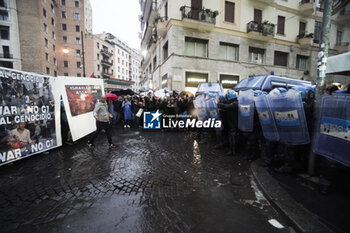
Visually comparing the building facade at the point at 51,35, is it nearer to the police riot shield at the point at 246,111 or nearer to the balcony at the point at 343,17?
the police riot shield at the point at 246,111

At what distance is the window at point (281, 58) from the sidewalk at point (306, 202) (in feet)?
65.8

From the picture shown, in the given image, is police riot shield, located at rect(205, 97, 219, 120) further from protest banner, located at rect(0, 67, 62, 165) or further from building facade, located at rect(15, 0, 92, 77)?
building facade, located at rect(15, 0, 92, 77)

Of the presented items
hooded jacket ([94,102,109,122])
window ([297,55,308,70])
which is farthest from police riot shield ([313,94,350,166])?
window ([297,55,308,70])

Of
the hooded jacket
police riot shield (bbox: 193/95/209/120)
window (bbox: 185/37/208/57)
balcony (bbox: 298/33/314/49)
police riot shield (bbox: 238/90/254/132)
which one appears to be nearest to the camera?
police riot shield (bbox: 238/90/254/132)

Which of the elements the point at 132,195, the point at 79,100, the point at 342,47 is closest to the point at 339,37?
the point at 342,47

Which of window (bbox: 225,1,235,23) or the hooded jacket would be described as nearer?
the hooded jacket

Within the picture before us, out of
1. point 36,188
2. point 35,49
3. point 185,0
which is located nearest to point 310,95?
point 36,188

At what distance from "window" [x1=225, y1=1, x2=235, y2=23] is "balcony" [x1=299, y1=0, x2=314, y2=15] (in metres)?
9.14

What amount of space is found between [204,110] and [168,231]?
15.3 ft

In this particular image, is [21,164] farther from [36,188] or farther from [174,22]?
[174,22]

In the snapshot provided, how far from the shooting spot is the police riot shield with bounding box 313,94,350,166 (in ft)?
7.73

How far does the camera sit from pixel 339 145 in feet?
8.07

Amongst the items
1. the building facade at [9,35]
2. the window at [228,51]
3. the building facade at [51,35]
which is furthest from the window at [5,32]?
the window at [228,51]

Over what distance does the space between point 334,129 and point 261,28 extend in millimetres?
18519
